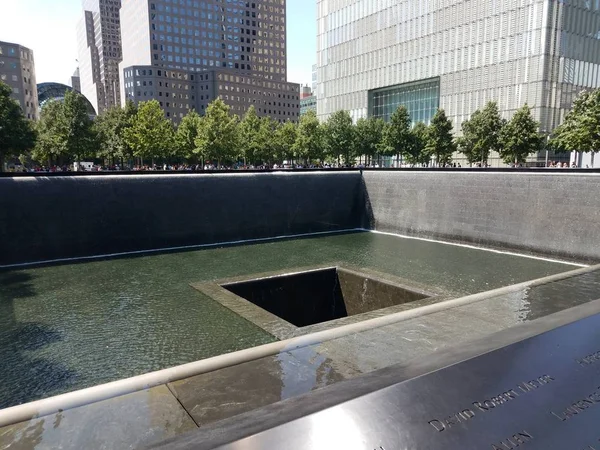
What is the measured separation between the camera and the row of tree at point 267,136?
104 feet

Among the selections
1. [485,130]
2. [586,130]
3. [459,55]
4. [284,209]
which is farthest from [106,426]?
[459,55]

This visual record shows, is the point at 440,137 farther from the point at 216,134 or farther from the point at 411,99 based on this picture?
the point at 216,134

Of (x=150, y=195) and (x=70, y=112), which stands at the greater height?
(x=70, y=112)

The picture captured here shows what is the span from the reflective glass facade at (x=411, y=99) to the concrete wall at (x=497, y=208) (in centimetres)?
3976

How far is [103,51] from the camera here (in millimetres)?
138375

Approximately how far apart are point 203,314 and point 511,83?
46073mm

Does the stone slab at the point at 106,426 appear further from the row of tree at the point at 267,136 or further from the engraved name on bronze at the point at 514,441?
the row of tree at the point at 267,136

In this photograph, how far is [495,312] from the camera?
575 cm

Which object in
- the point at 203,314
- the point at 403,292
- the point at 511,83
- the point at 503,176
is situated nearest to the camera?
the point at 203,314

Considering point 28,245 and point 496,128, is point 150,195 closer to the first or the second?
point 28,245

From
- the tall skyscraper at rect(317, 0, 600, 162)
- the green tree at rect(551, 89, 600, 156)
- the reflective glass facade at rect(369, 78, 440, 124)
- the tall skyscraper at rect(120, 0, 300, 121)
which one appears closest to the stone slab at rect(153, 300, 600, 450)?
the green tree at rect(551, 89, 600, 156)

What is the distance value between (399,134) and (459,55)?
14274mm

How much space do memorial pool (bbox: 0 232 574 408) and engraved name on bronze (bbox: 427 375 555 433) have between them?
4.57 m

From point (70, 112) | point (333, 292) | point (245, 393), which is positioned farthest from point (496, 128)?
point (245, 393)
